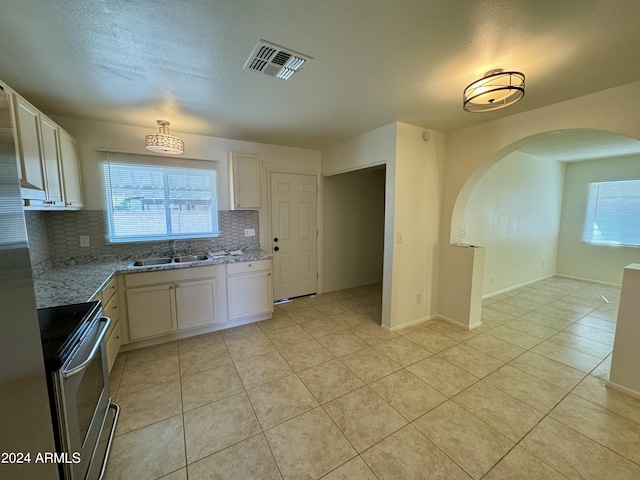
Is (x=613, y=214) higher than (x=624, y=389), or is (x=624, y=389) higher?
(x=613, y=214)

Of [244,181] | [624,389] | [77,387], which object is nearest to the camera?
[77,387]

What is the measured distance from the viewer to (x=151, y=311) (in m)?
2.76

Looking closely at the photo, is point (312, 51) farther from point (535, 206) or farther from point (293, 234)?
point (535, 206)

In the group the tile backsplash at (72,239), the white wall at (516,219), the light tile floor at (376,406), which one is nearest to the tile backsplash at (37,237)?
the tile backsplash at (72,239)

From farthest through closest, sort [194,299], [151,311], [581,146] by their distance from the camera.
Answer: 1. [581,146]
2. [194,299]
3. [151,311]

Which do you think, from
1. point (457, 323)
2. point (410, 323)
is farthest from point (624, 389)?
point (410, 323)

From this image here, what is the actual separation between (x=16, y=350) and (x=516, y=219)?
19.8ft

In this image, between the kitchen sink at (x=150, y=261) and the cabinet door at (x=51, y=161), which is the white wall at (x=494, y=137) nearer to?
the kitchen sink at (x=150, y=261)

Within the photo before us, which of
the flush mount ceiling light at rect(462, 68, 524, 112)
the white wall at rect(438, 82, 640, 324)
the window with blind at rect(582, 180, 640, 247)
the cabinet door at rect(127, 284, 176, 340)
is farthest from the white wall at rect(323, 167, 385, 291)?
the window with blind at rect(582, 180, 640, 247)

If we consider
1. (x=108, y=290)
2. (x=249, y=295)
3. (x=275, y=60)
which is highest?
(x=275, y=60)

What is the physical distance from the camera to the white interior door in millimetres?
4094

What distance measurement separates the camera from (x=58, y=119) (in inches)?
107

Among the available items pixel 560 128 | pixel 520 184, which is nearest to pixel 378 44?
pixel 560 128

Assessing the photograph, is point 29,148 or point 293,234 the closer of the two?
point 29,148
